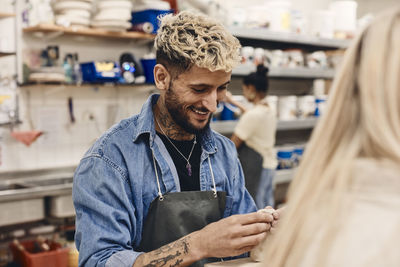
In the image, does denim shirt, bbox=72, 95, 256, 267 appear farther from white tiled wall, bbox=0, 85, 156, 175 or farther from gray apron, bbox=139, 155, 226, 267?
white tiled wall, bbox=0, 85, 156, 175

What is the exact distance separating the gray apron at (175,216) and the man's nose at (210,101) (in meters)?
0.27

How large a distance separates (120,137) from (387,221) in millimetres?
1018

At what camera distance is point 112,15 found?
13.4 feet

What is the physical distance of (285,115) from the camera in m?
5.18

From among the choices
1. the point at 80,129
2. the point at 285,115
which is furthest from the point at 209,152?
the point at 285,115

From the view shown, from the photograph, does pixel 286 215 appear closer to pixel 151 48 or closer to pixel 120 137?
pixel 120 137

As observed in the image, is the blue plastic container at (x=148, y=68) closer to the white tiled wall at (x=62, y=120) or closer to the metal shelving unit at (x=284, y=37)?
the white tiled wall at (x=62, y=120)

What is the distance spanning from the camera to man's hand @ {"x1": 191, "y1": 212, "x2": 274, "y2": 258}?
1.37 metres

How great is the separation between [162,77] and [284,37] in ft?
11.8

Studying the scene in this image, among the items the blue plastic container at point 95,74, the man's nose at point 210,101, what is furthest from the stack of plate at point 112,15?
the man's nose at point 210,101

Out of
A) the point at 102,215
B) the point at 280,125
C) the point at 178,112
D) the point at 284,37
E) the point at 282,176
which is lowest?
the point at 282,176

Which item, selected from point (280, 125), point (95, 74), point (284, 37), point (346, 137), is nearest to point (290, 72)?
point (284, 37)

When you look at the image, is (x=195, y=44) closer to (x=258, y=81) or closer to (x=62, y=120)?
(x=258, y=81)

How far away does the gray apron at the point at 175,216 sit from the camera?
1578 millimetres
